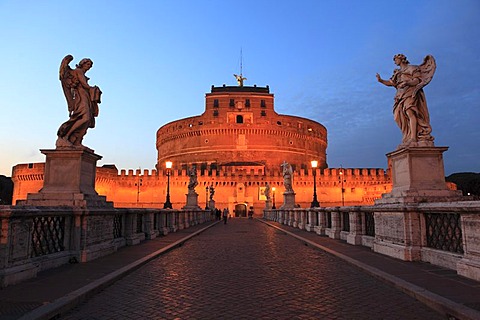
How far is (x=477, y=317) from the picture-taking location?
345 cm

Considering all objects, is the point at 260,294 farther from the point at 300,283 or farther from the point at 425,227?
the point at 425,227

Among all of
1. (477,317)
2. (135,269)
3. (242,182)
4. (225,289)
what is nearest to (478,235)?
(477,317)

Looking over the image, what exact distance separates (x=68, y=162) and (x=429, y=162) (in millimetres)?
7420

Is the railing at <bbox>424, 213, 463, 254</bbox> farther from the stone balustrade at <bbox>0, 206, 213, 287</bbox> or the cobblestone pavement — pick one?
the stone balustrade at <bbox>0, 206, 213, 287</bbox>

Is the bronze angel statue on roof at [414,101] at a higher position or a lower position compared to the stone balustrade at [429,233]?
higher

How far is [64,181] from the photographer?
7730mm

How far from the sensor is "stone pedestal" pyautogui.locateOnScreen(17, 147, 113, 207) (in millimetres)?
7512

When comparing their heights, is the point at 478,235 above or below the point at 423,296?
above

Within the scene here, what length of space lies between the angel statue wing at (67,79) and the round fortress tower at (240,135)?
217 feet

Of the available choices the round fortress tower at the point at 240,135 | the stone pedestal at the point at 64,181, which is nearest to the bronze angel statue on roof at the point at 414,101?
the stone pedestal at the point at 64,181

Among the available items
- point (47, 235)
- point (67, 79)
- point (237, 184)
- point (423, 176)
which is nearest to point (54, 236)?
point (47, 235)

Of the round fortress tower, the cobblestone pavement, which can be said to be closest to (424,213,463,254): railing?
the cobblestone pavement

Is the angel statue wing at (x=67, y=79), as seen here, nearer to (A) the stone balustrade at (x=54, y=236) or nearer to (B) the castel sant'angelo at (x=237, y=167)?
(A) the stone balustrade at (x=54, y=236)

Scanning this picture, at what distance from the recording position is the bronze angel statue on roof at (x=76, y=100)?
8023mm
